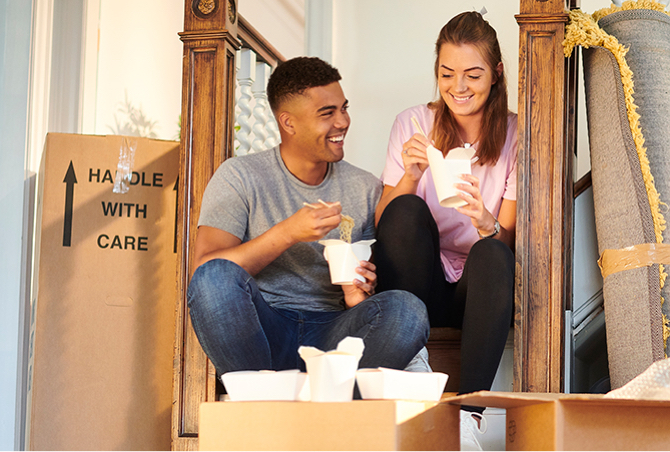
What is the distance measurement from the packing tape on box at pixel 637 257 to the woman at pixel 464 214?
0.74 feet

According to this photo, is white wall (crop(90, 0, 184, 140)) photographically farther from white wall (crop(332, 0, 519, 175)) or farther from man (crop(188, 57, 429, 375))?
man (crop(188, 57, 429, 375))

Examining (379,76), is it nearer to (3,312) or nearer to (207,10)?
(207,10)

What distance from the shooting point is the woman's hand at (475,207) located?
1456mm

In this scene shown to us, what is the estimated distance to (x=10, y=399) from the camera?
76.4 inches

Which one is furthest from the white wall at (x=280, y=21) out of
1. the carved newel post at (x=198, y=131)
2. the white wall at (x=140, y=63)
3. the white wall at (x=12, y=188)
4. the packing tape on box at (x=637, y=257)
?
the packing tape on box at (x=637, y=257)

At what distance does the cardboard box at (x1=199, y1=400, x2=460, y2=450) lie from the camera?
2.23ft

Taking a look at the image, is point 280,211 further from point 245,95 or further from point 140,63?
point 140,63

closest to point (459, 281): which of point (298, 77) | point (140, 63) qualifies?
point (298, 77)

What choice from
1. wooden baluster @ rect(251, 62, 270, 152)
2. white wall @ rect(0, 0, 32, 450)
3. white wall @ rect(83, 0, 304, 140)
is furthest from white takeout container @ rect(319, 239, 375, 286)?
white wall @ rect(83, 0, 304, 140)

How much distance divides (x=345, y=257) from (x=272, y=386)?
0.73 metres

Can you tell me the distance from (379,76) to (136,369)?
1.76 metres

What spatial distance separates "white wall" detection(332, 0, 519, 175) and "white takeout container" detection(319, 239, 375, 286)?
5.27ft

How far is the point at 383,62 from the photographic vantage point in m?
3.08

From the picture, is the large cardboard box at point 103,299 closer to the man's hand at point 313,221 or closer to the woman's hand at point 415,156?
the man's hand at point 313,221
